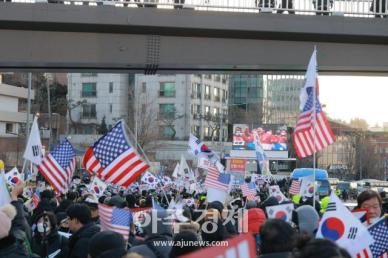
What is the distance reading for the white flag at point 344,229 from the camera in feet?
18.9

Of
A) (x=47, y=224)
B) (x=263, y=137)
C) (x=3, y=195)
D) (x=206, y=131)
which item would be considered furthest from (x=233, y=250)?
(x=206, y=131)

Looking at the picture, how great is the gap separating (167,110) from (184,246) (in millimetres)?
89260

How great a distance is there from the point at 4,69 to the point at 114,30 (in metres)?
2.67

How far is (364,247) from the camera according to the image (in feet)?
18.7

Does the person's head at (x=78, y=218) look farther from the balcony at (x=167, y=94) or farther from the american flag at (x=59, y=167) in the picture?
the balcony at (x=167, y=94)

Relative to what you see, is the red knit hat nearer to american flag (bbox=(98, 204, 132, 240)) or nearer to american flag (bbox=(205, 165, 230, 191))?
american flag (bbox=(98, 204, 132, 240))

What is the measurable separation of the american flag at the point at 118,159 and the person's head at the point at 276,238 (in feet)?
13.5

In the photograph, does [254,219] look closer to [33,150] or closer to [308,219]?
[308,219]

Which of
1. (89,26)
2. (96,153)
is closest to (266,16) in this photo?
(89,26)

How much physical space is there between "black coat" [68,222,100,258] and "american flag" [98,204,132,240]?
0.41 meters

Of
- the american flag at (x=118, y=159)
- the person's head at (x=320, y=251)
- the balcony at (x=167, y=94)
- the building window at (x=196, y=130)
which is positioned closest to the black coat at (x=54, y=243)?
the american flag at (x=118, y=159)

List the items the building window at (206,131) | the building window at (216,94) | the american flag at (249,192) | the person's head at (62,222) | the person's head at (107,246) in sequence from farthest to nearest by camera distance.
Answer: the building window at (216,94)
the building window at (206,131)
the american flag at (249,192)
the person's head at (62,222)
the person's head at (107,246)

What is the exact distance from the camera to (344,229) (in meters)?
5.92

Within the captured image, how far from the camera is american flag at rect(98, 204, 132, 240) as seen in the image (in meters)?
6.96
